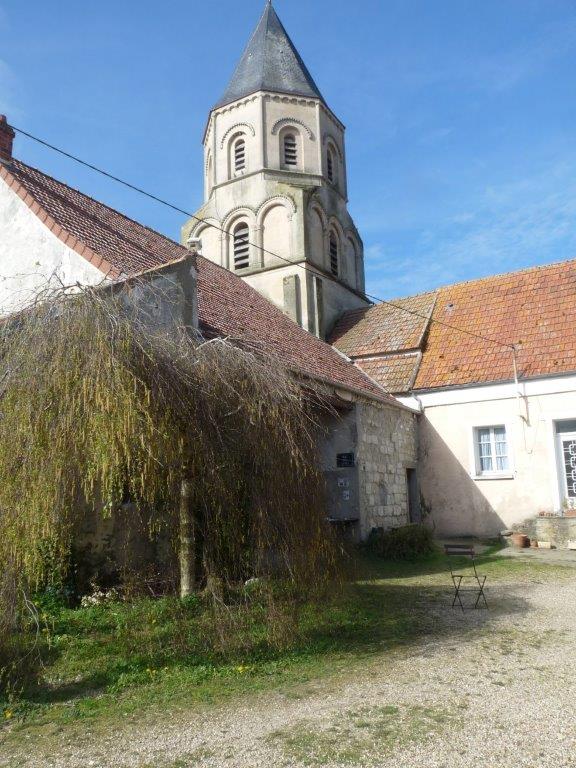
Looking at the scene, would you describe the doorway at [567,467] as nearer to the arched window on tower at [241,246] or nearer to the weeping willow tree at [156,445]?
the weeping willow tree at [156,445]

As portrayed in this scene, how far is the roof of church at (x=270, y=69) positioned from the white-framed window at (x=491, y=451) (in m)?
12.8

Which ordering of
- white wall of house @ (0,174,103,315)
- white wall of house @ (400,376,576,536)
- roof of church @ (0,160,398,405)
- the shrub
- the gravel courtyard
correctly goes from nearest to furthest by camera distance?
the gravel courtyard → white wall of house @ (0,174,103,315) → roof of church @ (0,160,398,405) → the shrub → white wall of house @ (400,376,576,536)

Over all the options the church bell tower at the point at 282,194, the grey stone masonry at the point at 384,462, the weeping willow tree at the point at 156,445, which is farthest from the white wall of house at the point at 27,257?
the church bell tower at the point at 282,194

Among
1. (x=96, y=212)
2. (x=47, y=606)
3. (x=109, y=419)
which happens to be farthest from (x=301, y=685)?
(x=96, y=212)

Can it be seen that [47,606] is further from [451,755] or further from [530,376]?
[530,376]

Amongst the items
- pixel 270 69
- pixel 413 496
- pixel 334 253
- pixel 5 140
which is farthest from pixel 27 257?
pixel 270 69

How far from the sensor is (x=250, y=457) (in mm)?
6113

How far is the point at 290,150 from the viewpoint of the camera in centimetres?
2100

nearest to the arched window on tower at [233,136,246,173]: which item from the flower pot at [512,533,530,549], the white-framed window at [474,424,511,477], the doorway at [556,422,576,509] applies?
the white-framed window at [474,424,511,477]

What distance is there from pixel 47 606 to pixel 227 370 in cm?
372

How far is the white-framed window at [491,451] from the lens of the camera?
50.8 feet

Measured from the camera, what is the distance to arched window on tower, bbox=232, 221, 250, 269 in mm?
20219

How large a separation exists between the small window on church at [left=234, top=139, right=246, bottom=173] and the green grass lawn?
16.3 m

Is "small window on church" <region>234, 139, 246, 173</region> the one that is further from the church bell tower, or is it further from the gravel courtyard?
the gravel courtyard
